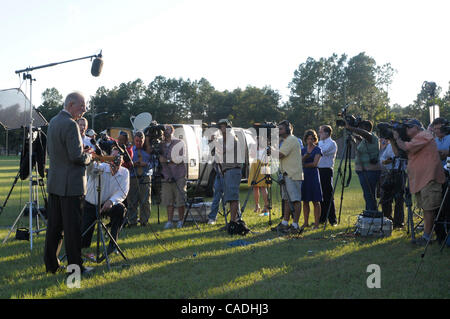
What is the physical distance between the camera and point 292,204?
8.02 m

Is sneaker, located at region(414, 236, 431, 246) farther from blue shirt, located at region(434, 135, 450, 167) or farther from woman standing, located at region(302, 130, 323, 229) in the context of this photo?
woman standing, located at region(302, 130, 323, 229)

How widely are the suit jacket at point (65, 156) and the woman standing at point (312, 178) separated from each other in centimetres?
453

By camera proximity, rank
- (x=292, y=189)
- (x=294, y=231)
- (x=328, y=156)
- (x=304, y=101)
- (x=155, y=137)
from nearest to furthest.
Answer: (x=294, y=231) → (x=292, y=189) → (x=155, y=137) → (x=328, y=156) → (x=304, y=101)

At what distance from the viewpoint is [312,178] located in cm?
834

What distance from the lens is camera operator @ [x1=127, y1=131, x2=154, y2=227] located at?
29.1 ft

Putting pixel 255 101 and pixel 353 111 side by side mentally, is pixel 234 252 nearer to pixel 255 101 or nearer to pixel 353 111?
pixel 353 111

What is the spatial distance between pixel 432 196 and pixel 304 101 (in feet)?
236

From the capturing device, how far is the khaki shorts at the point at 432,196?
21.1 ft

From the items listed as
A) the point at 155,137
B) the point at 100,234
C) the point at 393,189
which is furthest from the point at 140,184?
the point at 393,189

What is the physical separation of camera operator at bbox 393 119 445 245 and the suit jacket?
15.2 feet

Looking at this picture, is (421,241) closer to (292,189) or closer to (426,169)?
(426,169)

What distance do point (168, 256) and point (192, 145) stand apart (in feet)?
22.9

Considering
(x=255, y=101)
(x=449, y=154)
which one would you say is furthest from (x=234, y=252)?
(x=255, y=101)

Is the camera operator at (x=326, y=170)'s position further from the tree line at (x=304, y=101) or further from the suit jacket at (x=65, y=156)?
the tree line at (x=304, y=101)
